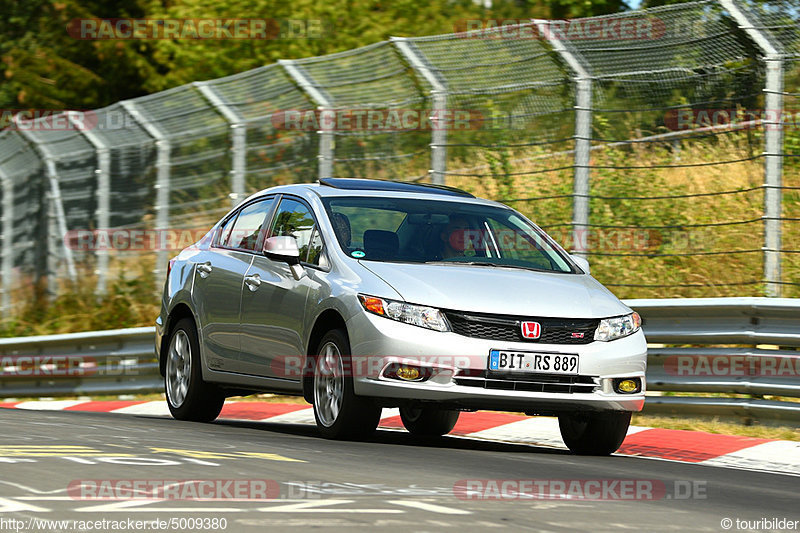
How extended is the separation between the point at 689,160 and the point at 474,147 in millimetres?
2288

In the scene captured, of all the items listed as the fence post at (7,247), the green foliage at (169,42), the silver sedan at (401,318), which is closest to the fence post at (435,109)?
the silver sedan at (401,318)

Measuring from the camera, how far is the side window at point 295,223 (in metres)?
9.78

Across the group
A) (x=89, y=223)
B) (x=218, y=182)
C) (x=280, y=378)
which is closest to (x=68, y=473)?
(x=280, y=378)

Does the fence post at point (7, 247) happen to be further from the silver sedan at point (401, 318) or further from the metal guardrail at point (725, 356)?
the metal guardrail at point (725, 356)

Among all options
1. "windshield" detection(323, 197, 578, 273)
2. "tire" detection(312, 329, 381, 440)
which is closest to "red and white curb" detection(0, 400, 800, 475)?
"windshield" detection(323, 197, 578, 273)

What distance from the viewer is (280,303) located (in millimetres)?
9688

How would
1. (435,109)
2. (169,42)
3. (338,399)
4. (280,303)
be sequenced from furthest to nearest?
(169,42) → (435,109) → (280,303) → (338,399)

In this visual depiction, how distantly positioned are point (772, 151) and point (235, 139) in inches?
253

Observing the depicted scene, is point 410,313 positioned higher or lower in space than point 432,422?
higher

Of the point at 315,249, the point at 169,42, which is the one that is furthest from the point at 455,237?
the point at 169,42

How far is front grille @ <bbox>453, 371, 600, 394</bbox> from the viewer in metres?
8.59

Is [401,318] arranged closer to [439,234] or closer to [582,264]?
[439,234]

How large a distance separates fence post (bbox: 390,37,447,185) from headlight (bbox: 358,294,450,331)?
5228 mm

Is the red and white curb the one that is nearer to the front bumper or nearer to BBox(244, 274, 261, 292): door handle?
the front bumper
